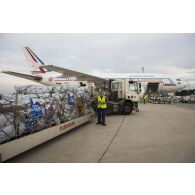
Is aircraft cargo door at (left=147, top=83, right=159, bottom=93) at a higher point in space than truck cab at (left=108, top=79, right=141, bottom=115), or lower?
higher

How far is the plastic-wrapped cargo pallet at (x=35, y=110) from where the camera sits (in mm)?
3441

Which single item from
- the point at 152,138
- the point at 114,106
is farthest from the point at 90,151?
the point at 114,106

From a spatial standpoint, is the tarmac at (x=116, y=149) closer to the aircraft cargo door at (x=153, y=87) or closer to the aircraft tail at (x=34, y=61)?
the aircraft cargo door at (x=153, y=87)

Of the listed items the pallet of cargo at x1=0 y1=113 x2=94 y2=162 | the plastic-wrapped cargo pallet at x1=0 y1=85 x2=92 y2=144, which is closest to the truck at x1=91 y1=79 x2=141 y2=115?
the plastic-wrapped cargo pallet at x1=0 y1=85 x2=92 y2=144

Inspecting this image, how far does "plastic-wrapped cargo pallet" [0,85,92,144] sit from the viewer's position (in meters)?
3.44

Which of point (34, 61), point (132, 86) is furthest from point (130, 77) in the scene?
point (34, 61)

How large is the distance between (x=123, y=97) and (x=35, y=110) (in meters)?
6.91

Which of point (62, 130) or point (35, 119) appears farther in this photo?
point (62, 130)

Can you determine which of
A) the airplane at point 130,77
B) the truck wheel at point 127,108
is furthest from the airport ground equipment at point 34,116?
the airplane at point 130,77

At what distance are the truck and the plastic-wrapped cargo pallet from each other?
3.19 metres

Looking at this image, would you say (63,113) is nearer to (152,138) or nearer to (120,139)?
(120,139)

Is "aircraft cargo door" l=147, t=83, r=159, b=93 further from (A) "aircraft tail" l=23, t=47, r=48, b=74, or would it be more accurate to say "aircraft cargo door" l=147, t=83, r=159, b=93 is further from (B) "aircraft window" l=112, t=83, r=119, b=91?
(A) "aircraft tail" l=23, t=47, r=48, b=74
